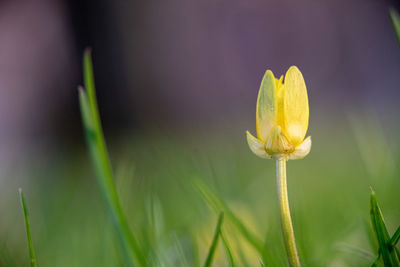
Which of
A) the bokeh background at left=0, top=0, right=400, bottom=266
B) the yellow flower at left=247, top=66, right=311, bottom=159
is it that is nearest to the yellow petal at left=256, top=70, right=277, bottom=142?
the yellow flower at left=247, top=66, right=311, bottom=159

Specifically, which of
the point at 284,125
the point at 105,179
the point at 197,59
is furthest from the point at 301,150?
the point at 197,59

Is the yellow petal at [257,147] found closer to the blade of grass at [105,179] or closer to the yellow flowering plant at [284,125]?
the yellow flowering plant at [284,125]

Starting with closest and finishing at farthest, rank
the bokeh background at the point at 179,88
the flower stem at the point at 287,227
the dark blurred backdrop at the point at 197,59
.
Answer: the flower stem at the point at 287,227 → the bokeh background at the point at 179,88 → the dark blurred backdrop at the point at 197,59

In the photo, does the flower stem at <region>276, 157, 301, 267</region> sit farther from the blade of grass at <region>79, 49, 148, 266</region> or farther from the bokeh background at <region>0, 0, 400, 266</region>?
the bokeh background at <region>0, 0, 400, 266</region>

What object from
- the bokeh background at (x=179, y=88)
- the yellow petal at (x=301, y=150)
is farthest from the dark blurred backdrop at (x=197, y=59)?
the yellow petal at (x=301, y=150)

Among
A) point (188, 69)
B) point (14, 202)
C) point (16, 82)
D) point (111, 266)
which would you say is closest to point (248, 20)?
point (188, 69)

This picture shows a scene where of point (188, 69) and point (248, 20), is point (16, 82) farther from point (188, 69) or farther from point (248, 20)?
point (248, 20)

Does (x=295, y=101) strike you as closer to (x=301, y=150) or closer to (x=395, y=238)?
(x=301, y=150)

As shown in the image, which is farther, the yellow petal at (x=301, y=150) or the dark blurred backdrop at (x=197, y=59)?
the dark blurred backdrop at (x=197, y=59)
